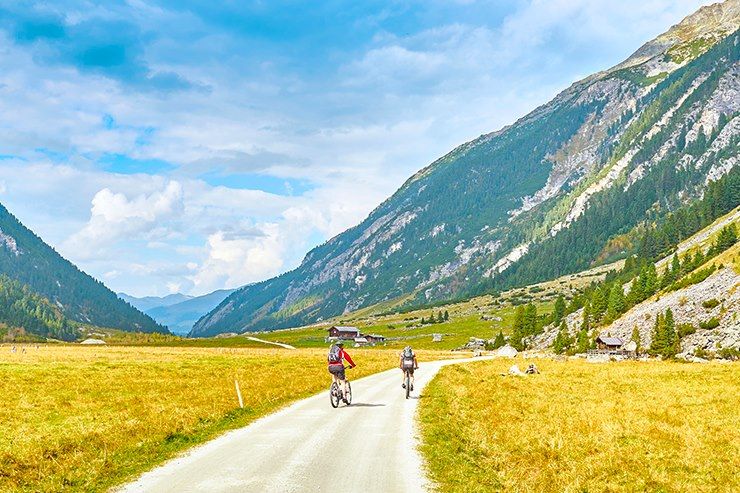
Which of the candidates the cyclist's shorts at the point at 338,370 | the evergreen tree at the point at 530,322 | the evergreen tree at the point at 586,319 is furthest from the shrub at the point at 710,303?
the cyclist's shorts at the point at 338,370

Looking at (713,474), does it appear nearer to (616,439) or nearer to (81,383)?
(616,439)

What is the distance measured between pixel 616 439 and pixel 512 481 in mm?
8043

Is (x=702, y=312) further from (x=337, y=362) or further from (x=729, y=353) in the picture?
(x=337, y=362)

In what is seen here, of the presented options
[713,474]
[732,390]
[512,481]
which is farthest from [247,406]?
[732,390]

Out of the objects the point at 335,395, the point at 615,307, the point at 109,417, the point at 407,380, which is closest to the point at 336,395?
the point at 335,395

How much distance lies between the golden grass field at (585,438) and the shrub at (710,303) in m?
58.0

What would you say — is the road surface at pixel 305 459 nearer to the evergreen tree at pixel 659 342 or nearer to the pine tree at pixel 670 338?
the pine tree at pixel 670 338

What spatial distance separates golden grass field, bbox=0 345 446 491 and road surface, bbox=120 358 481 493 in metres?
1.47

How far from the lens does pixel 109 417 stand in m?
26.7

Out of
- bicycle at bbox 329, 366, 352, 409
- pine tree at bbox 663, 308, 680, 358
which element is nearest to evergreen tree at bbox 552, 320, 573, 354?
pine tree at bbox 663, 308, 680, 358

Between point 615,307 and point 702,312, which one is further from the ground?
point 615,307

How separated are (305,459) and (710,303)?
90.7 m

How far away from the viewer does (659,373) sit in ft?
156

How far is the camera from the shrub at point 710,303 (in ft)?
287
